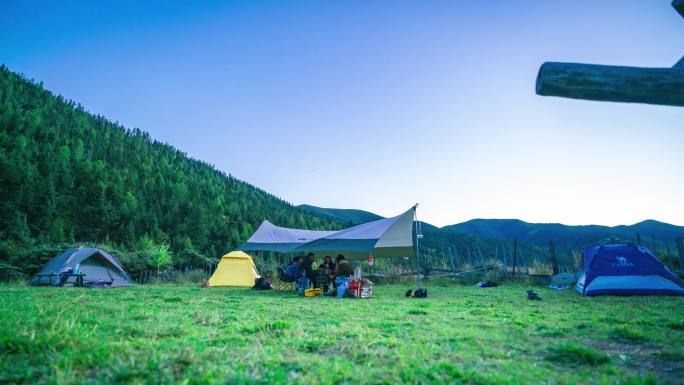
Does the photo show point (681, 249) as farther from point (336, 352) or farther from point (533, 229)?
point (533, 229)

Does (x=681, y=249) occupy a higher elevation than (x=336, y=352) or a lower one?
higher

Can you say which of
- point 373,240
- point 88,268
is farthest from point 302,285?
point 88,268

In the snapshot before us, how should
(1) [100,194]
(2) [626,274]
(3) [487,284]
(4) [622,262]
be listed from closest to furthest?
(2) [626,274] → (4) [622,262] → (3) [487,284] → (1) [100,194]

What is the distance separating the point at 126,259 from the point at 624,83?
782 inches

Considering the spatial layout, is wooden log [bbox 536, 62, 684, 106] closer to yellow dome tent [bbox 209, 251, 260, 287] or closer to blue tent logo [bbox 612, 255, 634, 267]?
blue tent logo [bbox 612, 255, 634, 267]

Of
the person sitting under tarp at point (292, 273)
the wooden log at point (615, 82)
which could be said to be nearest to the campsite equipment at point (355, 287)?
the person sitting under tarp at point (292, 273)

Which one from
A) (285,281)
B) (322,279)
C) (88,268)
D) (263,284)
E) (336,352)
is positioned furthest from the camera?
(88,268)

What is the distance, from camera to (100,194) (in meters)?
40.5

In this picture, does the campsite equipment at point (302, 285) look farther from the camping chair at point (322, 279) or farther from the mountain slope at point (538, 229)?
the mountain slope at point (538, 229)

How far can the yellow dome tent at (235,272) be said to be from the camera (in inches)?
587

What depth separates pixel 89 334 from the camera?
10.2 feet

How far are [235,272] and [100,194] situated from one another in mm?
33378

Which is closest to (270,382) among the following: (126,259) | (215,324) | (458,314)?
(215,324)

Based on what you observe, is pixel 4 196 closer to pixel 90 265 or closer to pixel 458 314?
pixel 90 265
